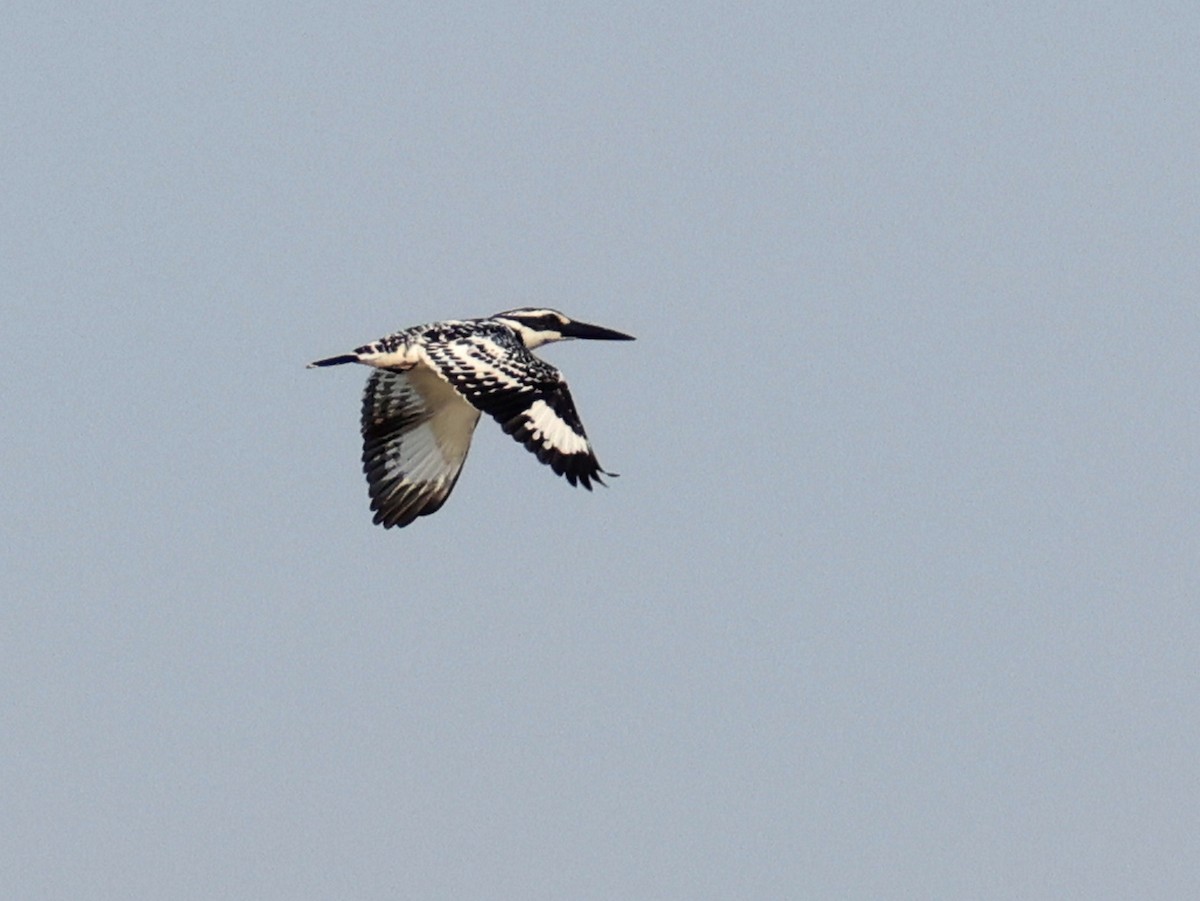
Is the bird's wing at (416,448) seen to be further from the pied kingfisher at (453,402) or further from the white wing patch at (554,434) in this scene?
the white wing patch at (554,434)

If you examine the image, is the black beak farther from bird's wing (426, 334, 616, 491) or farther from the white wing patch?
Result: the white wing patch

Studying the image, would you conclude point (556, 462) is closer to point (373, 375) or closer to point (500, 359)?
point (500, 359)

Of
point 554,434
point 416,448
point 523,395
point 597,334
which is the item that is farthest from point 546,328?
point 554,434

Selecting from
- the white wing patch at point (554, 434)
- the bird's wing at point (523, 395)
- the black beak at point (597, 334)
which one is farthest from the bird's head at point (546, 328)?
the white wing patch at point (554, 434)

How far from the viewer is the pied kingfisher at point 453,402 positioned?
76.4 ft

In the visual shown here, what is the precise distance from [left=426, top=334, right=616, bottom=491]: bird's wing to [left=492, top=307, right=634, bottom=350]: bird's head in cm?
239

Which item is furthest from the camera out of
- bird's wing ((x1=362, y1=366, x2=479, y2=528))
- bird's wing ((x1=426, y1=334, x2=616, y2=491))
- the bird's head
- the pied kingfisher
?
the bird's head

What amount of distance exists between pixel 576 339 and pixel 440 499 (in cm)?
256

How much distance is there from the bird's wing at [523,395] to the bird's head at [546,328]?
2385 millimetres

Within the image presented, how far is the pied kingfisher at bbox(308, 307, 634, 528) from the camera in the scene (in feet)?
76.4

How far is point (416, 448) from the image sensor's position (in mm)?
27203

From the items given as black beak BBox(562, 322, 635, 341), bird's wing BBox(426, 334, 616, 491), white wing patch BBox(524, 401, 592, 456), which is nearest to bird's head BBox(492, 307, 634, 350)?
black beak BBox(562, 322, 635, 341)

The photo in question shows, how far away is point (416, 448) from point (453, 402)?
1.99ft

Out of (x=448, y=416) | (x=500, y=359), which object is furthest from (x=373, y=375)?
(x=500, y=359)
